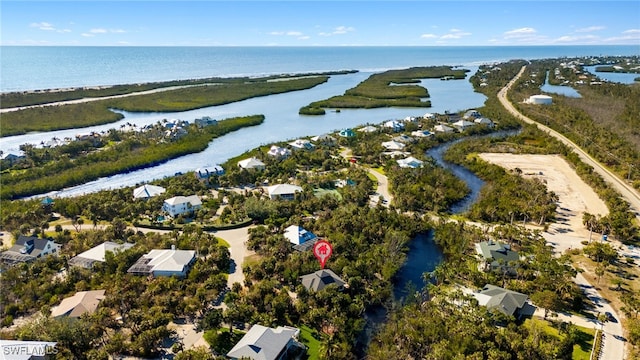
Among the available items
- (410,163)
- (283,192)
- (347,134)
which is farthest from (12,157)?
(410,163)

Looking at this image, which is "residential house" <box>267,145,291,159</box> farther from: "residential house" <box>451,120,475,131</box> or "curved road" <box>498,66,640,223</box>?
"curved road" <box>498,66,640,223</box>

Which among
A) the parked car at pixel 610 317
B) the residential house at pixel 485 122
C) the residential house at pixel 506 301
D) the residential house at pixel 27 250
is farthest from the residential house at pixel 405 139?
the residential house at pixel 27 250

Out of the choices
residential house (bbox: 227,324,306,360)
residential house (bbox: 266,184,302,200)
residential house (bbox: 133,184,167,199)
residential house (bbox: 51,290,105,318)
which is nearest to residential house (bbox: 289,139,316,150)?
residential house (bbox: 266,184,302,200)

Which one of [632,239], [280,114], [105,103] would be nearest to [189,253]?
[632,239]

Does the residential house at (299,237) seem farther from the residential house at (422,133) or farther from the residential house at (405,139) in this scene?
the residential house at (422,133)

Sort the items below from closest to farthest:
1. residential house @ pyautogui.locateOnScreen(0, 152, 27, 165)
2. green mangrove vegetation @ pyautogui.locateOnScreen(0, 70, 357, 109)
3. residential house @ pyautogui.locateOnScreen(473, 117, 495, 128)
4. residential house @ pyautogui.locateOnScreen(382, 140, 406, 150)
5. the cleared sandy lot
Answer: the cleared sandy lot
residential house @ pyautogui.locateOnScreen(0, 152, 27, 165)
residential house @ pyautogui.locateOnScreen(382, 140, 406, 150)
residential house @ pyautogui.locateOnScreen(473, 117, 495, 128)
green mangrove vegetation @ pyautogui.locateOnScreen(0, 70, 357, 109)

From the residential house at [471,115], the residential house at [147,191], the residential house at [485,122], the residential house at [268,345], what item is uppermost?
the residential house at [471,115]
